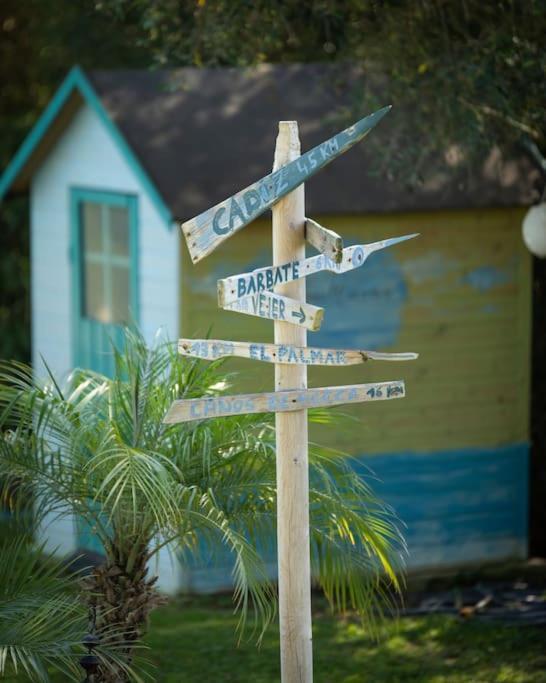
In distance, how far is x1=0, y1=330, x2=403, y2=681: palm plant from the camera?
15.9 ft

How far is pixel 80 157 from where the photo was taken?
938cm

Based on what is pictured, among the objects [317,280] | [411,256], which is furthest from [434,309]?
[317,280]

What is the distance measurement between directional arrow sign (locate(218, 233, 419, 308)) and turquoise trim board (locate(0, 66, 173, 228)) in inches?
141

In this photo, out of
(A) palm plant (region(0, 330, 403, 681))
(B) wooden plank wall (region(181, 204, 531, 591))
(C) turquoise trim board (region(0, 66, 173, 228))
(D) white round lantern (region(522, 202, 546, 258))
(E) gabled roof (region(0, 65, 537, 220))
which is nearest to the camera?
(A) palm plant (region(0, 330, 403, 681))

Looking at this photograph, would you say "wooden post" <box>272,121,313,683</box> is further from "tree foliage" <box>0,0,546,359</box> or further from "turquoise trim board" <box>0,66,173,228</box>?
"turquoise trim board" <box>0,66,173,228</box>

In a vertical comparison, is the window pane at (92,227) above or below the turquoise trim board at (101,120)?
below

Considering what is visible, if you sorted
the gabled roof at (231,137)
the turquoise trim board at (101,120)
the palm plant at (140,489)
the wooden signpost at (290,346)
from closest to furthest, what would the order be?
the wooden signpost at (290,346), the palm plant at (140,489), the turquoise trim board at (101,120), the gabled roof at (231,137)

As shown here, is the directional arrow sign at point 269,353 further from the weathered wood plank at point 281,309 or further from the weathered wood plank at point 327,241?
the weathered wood plank at point 327,241

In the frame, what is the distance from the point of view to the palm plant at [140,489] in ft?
15.9

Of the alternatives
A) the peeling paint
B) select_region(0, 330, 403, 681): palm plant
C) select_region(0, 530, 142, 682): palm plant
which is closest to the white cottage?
the peeling paint

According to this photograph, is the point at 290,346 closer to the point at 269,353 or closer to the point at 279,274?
the point at 269,353

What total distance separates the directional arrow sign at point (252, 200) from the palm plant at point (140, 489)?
0.87 meters

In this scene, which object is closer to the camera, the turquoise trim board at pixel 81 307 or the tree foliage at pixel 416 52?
the tree foliage at pixel 416 52

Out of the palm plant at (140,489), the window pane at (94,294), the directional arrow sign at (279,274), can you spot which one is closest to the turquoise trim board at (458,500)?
the window pane at (94,294)
